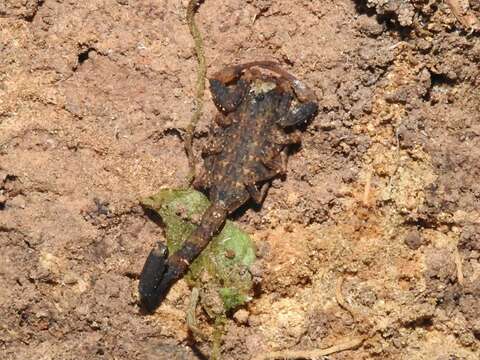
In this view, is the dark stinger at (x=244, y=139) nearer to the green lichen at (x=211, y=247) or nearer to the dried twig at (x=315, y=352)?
the green lichen at (x=211, y=247)

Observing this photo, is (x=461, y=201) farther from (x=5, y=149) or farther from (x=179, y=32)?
(x=5, y=149)

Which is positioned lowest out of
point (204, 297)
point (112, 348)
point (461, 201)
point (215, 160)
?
point (112, 348)

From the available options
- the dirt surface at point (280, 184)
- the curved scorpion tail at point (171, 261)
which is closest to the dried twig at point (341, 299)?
the dirt surface at point (280, 184)

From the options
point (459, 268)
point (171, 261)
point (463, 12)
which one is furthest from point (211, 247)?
point (463, 12)

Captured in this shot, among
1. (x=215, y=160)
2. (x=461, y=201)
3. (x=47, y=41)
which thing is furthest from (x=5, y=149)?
(x=461, y=201)

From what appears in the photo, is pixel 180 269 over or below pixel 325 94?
below

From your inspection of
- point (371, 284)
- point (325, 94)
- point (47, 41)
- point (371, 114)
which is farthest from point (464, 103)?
point (47, 41)

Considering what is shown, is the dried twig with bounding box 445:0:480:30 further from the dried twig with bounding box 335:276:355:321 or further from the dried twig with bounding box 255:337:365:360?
the dried twig with bounding box 255:337:365:360
